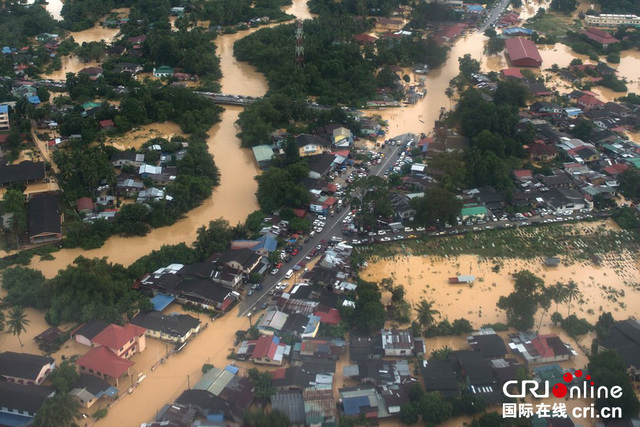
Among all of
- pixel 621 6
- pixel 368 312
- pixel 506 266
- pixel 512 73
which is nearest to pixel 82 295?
pixel 368 312

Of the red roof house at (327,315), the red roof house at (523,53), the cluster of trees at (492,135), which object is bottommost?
the red roof house at (327,315)

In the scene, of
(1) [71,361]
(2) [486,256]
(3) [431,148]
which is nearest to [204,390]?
(1) [71,361]

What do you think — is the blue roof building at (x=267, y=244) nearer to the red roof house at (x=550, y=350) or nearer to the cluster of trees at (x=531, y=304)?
the cluster of trees at (x=531, y=304)

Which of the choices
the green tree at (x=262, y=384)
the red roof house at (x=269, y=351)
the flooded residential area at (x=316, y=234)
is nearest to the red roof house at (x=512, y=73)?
the flooded residential area at (x=316, y=234)

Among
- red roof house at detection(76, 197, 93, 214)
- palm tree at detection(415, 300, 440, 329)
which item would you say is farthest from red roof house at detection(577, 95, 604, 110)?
red roof house at detection(76, 197, 93, 214)

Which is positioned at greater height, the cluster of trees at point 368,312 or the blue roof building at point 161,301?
the cluster of trees at point 368,312

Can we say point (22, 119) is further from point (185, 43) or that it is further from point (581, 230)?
point (581, 230)

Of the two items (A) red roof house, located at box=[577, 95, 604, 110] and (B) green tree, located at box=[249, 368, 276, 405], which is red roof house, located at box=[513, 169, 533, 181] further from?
(B) green tree, located at box=[249, 368, 276, 405]
